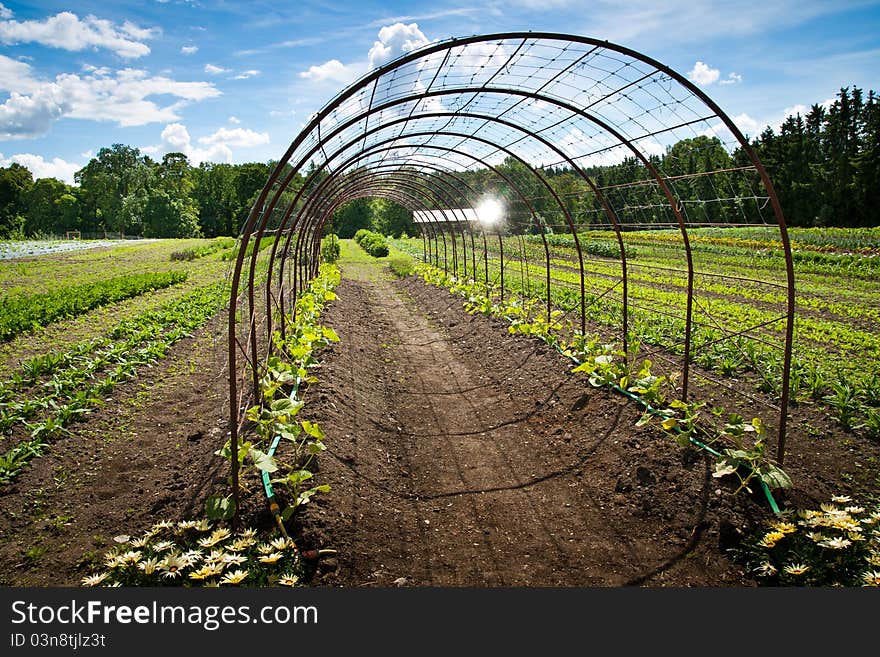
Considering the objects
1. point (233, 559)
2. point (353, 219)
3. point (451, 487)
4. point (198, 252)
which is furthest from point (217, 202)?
point (233, 559)

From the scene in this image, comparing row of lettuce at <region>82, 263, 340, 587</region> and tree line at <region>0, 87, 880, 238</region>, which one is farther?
tree line at <region>0, 87, 880, 238</region>

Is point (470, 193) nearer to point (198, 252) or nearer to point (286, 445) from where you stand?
point (286, 445)

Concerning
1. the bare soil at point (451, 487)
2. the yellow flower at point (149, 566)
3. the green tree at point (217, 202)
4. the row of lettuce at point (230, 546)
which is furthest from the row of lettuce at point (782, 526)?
the green tree at point (217, 202)

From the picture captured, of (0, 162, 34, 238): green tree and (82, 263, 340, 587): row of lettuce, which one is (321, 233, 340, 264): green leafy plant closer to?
(82, 263, 340, 587): row of lettuce

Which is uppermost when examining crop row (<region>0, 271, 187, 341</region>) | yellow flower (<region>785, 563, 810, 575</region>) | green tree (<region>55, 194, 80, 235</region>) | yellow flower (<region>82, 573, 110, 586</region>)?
green tree (<region>55, 194, 80, 235</region>)

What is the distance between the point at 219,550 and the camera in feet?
11.5

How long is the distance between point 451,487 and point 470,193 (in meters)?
A: 15.0

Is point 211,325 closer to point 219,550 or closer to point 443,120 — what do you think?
point 443,120

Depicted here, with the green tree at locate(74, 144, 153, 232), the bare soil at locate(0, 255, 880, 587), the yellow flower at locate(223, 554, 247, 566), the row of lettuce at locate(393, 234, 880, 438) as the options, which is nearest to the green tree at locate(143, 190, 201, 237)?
the green tree at locate(74, 144, 153, 232)

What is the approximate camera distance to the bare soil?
12.5 feet

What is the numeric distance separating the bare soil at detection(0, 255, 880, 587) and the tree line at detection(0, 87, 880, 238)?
3.71m

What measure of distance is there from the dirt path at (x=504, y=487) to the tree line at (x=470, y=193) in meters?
3.62

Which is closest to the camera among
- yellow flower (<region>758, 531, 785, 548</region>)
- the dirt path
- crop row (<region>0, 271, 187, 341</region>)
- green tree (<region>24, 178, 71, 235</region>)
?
yellow flower (<region>758, 531, 785, 548</region>)

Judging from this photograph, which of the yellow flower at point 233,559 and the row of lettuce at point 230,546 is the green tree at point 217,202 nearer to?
the row of lettuce at point 230,546
